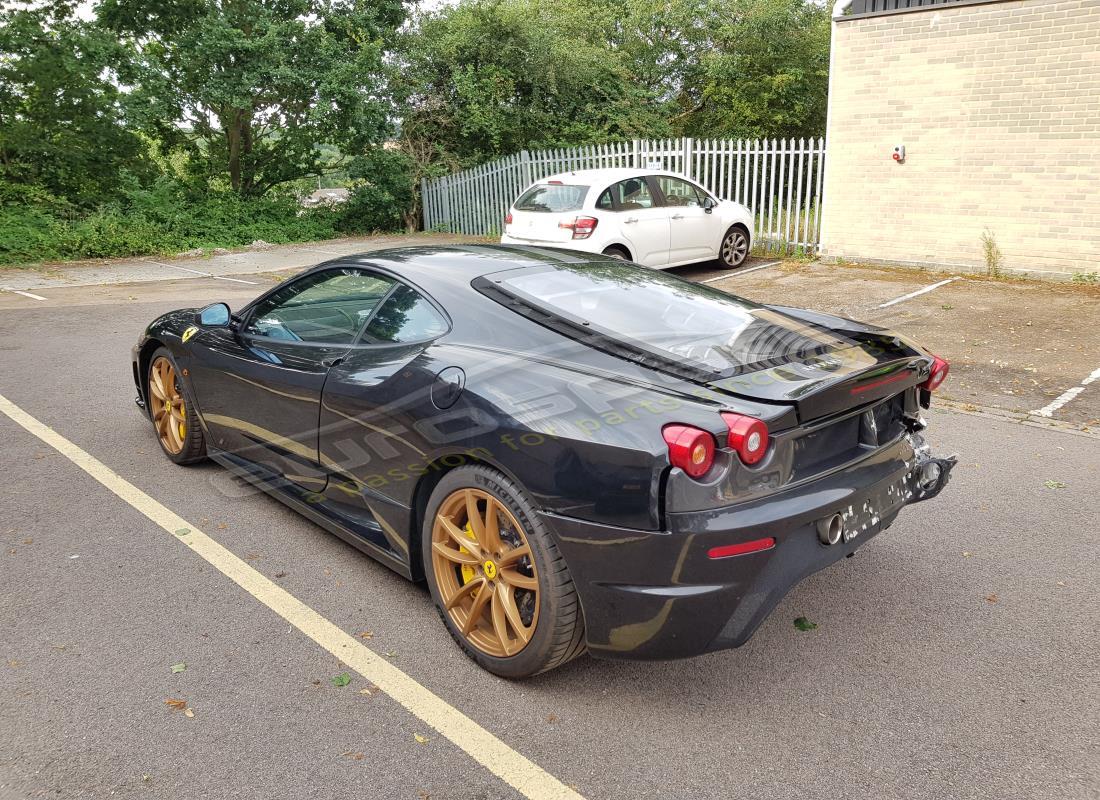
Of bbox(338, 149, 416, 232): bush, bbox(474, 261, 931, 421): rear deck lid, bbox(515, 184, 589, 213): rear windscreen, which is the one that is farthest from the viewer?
bbox(338, 149, 416, 232): bush

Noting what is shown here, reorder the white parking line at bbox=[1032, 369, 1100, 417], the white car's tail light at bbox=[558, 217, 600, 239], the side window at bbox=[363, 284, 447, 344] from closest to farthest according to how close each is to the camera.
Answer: the side window at bbox=[363, 284, 447, 344] < the white parking line at bbox=[1032, 369, 1100, 417] < the white car's tail light at bbox=[558, 217, 600, 239]

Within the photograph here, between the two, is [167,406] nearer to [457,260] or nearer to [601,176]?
[457,260]

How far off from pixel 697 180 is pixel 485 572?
12853mm

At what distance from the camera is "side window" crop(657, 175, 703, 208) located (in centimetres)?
1194

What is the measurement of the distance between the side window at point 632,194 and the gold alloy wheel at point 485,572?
8744 mm

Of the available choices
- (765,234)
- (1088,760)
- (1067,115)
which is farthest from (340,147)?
(1088,760)

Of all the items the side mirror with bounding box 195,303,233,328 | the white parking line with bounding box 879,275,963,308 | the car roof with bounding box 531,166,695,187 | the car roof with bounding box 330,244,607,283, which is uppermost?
the car roof with bounding box 330,244,607,283

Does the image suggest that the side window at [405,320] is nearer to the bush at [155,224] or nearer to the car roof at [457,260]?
the car roof at [457,260]

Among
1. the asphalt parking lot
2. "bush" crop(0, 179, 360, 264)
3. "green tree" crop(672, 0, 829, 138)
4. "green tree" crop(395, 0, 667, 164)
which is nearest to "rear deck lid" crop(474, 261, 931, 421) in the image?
the asphalt parking lot

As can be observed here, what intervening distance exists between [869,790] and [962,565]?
1.69 m

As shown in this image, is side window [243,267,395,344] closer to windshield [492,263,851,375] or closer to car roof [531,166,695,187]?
windshield [492,263,851,375]

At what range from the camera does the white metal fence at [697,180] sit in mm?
13680

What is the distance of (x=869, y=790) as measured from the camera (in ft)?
8.04

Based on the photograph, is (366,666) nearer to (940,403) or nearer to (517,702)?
(517,702)
